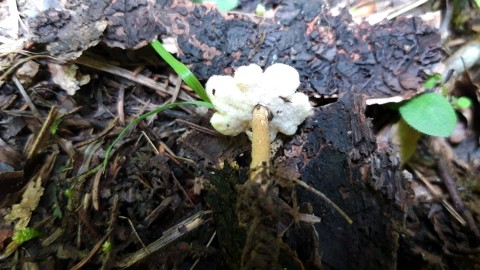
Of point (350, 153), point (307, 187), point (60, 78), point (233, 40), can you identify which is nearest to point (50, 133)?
point (60, 78)

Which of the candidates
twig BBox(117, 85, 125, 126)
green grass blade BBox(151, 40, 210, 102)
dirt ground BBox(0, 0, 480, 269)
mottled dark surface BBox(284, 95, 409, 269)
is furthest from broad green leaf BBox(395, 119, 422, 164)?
twig BBox(117, 85, 125, 126)

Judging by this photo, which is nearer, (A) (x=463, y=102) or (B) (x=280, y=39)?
(B) (x=280, y=39)

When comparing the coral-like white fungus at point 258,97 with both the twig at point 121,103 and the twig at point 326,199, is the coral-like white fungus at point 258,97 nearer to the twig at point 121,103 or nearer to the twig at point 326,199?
the twig at point 326,199

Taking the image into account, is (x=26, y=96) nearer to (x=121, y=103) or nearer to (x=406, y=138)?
Answer: (x=121, y=103)

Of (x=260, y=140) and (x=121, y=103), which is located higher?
Answer: (x=260, y=140)

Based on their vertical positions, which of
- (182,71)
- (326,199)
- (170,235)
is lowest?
(170,235)

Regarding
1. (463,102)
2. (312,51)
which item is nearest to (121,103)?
(312,51)

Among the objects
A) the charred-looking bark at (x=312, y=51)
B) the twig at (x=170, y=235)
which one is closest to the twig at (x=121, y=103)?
the charred-looking bark at (x=312, y=51)

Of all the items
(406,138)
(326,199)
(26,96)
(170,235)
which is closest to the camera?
(326,199)
